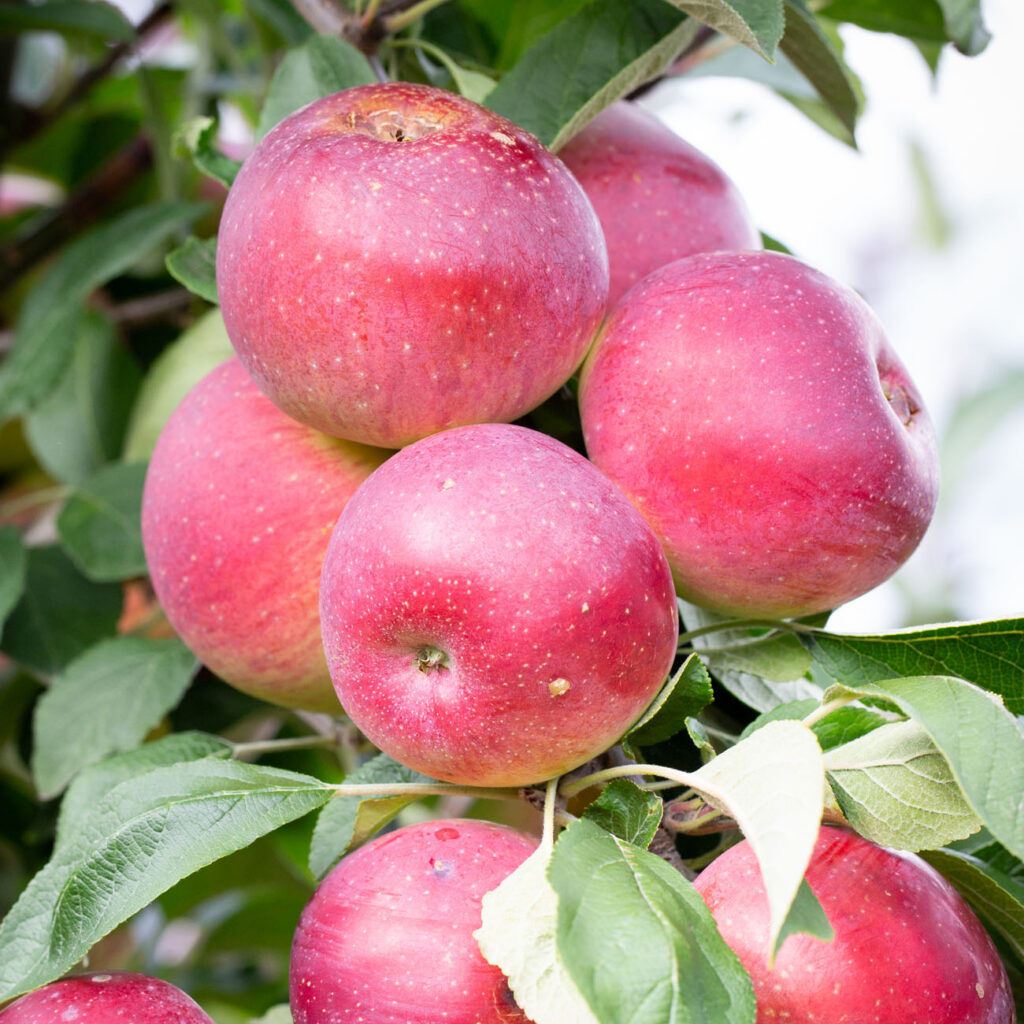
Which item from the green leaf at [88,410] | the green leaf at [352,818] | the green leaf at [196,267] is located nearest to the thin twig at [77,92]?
the green leaf at [88,410]

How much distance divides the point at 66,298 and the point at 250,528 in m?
0.53

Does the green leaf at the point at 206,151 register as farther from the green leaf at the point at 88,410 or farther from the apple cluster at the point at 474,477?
the green leaf at the point at 88,410

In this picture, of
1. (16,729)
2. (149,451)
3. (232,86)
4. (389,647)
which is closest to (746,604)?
(389,647)

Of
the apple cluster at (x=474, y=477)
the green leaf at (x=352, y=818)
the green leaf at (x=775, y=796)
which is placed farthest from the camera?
the green leaf at (x=352, y=818)

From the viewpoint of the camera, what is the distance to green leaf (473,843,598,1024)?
468mm

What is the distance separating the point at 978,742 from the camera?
1.55ft

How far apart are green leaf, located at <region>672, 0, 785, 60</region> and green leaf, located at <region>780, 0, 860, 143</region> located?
110mm

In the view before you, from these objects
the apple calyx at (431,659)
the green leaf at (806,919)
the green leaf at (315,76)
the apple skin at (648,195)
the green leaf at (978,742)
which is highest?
the green leaf at (315,76)

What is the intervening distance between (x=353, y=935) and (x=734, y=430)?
0.32 metres

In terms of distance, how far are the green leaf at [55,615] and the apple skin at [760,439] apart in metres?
0.61

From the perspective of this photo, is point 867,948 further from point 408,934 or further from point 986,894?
point 408,934

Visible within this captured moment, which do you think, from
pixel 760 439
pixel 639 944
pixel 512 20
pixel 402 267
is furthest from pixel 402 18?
pixel 639 944

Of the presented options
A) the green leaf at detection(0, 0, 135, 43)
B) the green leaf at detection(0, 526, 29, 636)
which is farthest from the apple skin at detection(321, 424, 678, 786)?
the green leaf at detection(0, 0, 135, 43)

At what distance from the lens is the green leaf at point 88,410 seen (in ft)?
3.87
